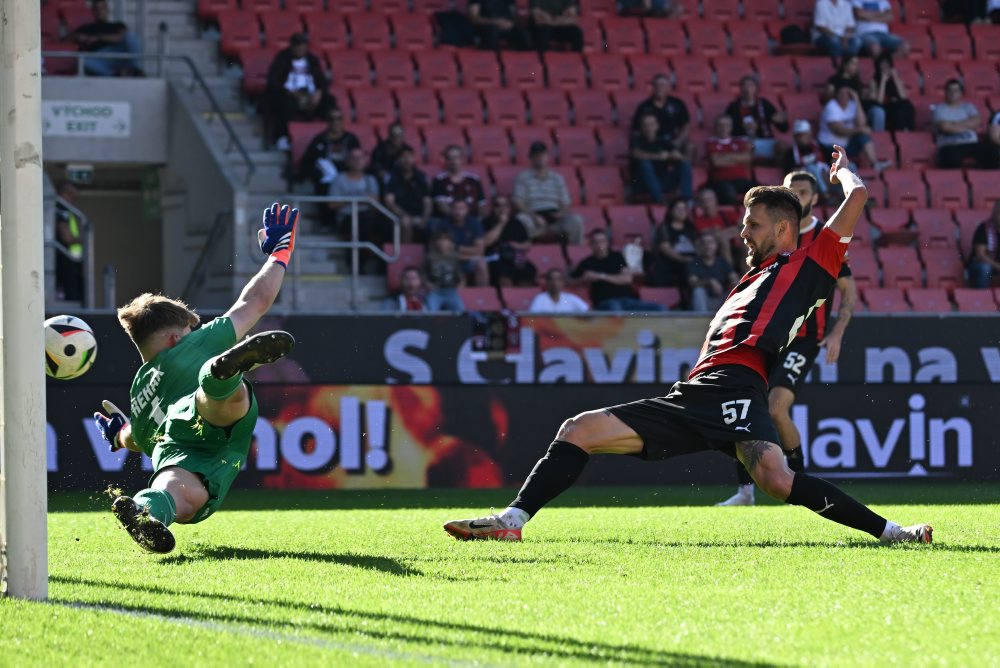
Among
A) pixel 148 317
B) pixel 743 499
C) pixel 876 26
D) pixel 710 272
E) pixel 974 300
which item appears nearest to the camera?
pixel 148 317

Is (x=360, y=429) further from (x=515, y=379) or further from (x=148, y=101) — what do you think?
(x=148, y=101)

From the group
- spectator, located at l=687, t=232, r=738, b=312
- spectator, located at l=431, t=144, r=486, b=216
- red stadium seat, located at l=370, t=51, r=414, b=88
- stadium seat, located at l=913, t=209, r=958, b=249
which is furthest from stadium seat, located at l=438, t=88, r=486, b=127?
stadium seat, located at l=913, t=209, r=958, b=249

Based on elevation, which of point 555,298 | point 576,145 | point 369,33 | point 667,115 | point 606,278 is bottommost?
point 555,298

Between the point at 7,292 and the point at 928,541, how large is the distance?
411cm

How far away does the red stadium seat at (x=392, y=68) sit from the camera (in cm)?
1787

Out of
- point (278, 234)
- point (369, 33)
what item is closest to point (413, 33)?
point (369, 33)

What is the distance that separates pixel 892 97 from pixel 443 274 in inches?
269

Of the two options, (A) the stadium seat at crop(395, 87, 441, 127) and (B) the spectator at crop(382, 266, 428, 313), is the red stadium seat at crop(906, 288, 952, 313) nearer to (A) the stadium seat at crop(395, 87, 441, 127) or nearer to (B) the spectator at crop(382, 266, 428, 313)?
(B) the spectator at crop(382, 266, 428, 313)

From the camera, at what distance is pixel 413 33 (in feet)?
60.3

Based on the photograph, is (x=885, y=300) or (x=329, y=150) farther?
(x=885, y=300)

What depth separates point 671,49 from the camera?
19.3 metres

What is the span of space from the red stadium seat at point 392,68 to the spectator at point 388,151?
1.92 meters

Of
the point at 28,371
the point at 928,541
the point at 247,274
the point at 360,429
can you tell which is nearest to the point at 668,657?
the point at 28,371

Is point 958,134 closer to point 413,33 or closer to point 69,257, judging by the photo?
point 413,33
